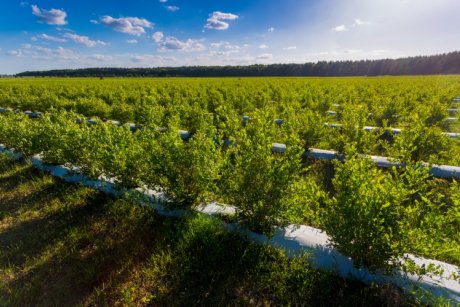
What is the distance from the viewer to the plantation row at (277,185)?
2248 mm

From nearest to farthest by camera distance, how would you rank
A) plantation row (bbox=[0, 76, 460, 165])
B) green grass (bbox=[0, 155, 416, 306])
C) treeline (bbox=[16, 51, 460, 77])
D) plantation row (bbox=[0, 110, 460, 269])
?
plantation row (bbox=[0, 110, 460, 269]) < green grass (bbox=[0, 155, 416, 306]) < plantation row (bbox=[0, 76, 460, 165]) < treeline (bbox=[16, 51, 460, 77])

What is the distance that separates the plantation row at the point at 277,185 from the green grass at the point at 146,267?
362mm

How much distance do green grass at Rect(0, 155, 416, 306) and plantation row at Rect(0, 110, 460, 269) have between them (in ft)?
1.19

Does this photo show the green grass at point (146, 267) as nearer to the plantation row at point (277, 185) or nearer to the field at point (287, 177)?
the field at point (287, 177)

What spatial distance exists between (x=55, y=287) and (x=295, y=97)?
Result: 11.5 meters

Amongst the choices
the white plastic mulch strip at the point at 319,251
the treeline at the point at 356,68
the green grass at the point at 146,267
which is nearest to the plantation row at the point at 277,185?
the white plastic mulch strip at the point at 319,251

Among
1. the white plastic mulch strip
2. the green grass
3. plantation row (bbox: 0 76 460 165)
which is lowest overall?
the green grass

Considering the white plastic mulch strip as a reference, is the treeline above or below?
above

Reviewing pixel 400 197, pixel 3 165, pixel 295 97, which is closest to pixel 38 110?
pixel 3 165

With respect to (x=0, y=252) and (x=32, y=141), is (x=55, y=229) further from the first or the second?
(x=32, y=141)

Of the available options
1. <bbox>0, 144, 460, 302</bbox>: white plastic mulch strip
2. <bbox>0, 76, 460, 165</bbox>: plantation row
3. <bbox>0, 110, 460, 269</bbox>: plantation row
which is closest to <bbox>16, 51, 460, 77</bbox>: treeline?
<bbox>0, 76, 460, 165</bbox>: plantation row

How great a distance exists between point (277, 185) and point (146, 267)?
1704mm

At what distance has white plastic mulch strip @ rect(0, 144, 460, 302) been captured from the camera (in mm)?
2305

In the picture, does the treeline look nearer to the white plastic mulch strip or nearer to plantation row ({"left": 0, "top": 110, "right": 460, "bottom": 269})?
plantation row ({"left": 0, "top": 110, "right": 460, "bottom": 269})
